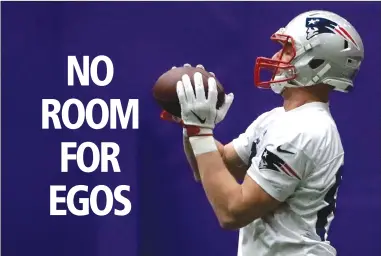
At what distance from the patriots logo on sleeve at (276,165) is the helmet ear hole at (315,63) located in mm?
283

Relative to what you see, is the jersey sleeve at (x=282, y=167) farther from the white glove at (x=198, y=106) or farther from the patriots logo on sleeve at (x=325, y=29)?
the patriots logo on sleeve at (x=325, y=29)

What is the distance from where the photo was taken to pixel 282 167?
6.25ft

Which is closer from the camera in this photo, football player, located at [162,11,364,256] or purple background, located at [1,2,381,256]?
football player, located at [162,11,364,256]

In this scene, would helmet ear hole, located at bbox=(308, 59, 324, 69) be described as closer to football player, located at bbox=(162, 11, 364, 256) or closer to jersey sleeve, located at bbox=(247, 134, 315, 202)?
football player, located at bbox=(162, 11, 364, 256)

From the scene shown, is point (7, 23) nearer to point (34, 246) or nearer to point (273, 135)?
point (34, 246)

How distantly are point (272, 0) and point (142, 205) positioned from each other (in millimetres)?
946

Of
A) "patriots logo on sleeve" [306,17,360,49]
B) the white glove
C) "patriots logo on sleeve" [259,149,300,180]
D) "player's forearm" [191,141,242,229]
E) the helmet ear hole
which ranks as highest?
"patriots logo on sleeve" [306,17,360,49]

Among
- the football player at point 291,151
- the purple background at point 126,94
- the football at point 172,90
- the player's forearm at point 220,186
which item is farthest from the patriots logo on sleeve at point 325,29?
the purple background at point 126,94

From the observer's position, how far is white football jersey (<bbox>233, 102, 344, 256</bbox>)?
1911mm

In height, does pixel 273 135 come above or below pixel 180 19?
below

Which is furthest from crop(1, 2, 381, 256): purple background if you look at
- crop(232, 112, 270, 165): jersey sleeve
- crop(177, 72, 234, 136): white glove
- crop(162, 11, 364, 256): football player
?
crop(177, 72, 234, 136): white glove

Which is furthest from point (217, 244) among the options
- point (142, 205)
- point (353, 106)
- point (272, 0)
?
point (272, 0)

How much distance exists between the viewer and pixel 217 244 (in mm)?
2977

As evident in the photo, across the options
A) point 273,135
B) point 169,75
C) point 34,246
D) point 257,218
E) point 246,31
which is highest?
point 246,31
